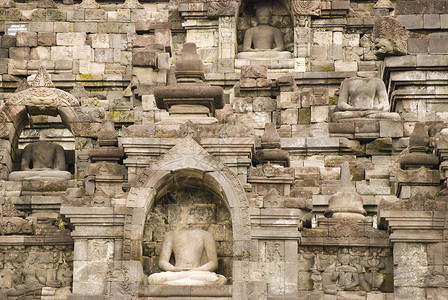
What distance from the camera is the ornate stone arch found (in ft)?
107

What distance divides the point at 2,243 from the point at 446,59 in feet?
45.2

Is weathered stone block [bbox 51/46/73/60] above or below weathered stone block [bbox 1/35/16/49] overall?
below

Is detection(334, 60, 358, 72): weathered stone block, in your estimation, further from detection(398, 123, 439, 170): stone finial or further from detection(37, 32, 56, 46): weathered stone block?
detection(398, 123, 439, 170): stone finial

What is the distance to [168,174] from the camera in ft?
108

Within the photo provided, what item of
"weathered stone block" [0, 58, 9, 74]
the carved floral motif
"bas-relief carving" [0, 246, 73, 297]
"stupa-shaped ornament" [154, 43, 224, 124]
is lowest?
"bas-relief carving" [0, 246, 73, 297]

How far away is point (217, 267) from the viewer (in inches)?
1305

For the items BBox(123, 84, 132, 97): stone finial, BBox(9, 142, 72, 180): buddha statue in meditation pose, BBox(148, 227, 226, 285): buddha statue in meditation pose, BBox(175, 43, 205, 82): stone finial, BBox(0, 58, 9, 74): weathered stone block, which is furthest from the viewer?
BBox(0, 58, 9, 74): weathered stone block

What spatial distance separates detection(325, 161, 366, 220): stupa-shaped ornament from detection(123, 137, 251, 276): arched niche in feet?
7.51

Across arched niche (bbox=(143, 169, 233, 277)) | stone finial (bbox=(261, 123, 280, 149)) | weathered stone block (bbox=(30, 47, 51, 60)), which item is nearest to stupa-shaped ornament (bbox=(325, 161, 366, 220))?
stone finial (bbox=(261, 123, 280, 149))

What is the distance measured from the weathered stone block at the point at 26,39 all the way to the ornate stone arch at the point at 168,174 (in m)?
14.0

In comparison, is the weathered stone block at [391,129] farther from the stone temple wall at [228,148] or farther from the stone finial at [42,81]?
the stone finial at [42,81]

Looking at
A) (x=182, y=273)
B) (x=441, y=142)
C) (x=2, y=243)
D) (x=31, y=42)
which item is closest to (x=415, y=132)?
(x=441, y=142)

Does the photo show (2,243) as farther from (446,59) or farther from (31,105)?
(446,59)

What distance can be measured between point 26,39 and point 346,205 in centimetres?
1469
